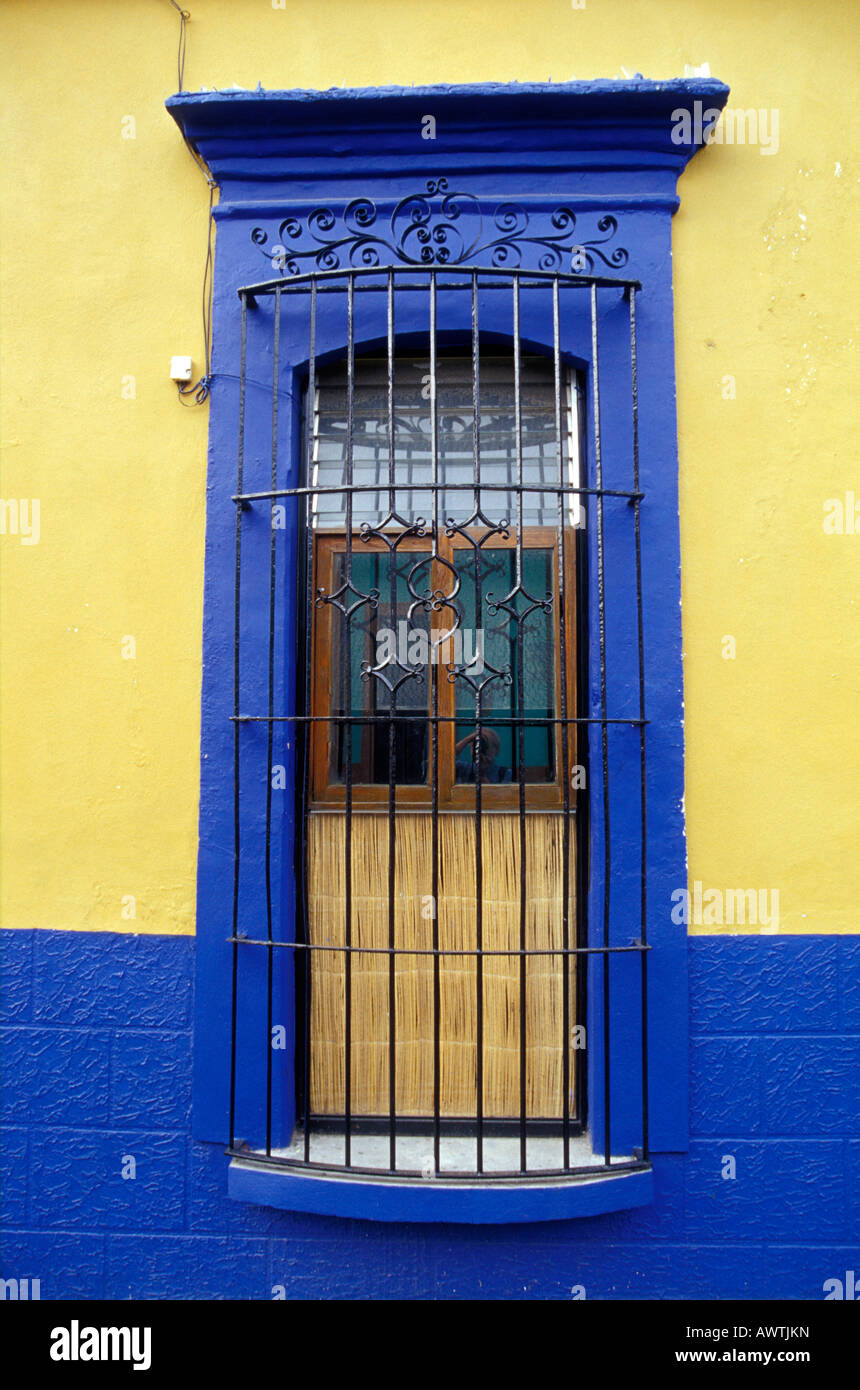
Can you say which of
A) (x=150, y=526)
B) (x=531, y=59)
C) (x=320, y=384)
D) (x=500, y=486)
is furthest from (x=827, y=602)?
(x=150, y=526)

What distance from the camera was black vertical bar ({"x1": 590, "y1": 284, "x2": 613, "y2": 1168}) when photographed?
2.49m

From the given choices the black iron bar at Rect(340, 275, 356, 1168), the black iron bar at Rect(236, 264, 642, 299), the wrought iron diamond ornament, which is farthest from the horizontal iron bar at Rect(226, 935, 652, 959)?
the wrought iron diamond ornament

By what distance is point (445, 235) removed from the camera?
269 cm

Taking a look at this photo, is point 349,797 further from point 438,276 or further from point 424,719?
point 438,276

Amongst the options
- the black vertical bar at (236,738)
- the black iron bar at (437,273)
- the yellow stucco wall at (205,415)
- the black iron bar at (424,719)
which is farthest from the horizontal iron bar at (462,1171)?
the black iron bar at (437,273)

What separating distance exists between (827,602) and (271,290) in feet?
6.72

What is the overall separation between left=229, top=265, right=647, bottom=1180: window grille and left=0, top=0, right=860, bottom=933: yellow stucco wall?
0.28 metres

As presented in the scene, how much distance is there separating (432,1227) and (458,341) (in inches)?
112

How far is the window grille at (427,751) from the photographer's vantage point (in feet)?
8.65

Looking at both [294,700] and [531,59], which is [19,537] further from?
[531,59]

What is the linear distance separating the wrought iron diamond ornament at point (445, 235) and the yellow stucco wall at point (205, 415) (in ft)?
1.00

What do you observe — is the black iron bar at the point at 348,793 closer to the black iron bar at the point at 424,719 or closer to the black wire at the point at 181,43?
the black iron bar at the point at 424,719

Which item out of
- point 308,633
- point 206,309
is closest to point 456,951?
point 308,633

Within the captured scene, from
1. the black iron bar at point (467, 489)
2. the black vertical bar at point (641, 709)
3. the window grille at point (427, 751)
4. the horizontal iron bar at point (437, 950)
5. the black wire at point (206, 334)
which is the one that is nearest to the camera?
the horizontal iron bar at point (437, 950)
